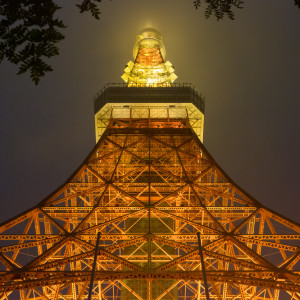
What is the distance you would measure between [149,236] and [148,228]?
180cm

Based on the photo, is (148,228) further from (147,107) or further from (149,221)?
(147,107)

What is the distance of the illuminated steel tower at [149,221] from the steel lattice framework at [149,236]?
36 millimetres

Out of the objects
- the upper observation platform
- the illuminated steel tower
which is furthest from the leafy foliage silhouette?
the upper observation platform

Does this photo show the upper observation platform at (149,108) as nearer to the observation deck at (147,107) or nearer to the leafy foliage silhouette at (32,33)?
the observation deck at (147,107)

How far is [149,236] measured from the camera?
12602mm

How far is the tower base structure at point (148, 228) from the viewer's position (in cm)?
1107

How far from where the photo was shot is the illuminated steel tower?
11.1 meters

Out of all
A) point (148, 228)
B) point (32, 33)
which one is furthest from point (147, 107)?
point (32, 33)

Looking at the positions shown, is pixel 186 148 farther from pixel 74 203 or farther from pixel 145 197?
pixel 74 203

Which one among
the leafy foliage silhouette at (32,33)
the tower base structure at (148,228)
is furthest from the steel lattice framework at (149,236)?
the leafy foliage silhouette at (32,33)

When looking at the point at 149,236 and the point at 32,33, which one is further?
the point at 149,236

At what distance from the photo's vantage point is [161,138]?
73.6 ft

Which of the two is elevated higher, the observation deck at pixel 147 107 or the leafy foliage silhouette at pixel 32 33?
the observation deck at pixel 147 107

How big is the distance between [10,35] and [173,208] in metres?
11.6
